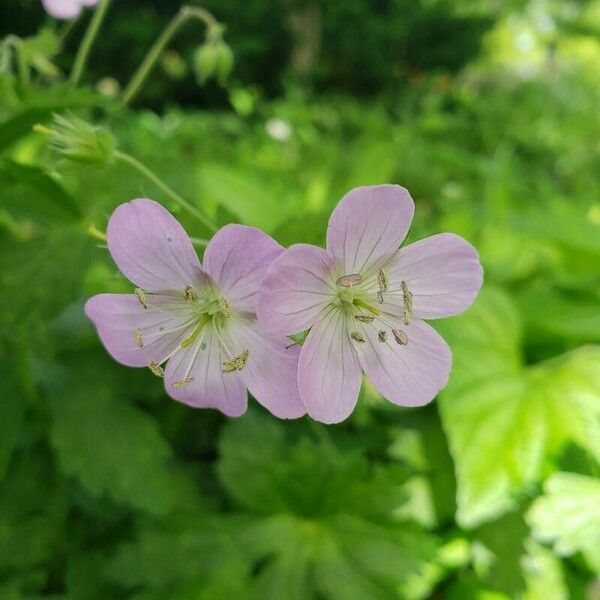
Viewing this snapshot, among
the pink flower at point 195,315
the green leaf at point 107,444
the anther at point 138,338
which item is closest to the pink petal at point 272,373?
the pink flower at point 195,315

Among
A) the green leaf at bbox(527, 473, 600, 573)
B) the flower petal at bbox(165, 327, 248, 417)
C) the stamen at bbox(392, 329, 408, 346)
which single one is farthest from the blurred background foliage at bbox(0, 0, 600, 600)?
the stamen at bbox(392, 329, 408, 346)

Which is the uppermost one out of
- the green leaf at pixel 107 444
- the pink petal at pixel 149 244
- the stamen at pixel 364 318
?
the pink petal at pixel 149 244

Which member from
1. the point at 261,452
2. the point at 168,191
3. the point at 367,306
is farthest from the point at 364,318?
the point at 261,452

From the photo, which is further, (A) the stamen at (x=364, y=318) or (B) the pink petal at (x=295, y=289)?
(A) the stamen at (x=364, y=318)

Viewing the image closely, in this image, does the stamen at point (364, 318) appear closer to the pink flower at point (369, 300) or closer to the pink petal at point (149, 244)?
A: the pink flower at point (369, 300)

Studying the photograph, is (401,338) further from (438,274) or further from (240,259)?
(240,259)

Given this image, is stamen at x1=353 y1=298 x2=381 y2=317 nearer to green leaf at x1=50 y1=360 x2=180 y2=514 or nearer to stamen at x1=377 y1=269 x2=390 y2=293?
stamen at x1=377 y1=269 x2=390 y2=293

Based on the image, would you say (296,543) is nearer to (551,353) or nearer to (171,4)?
(551,353)
